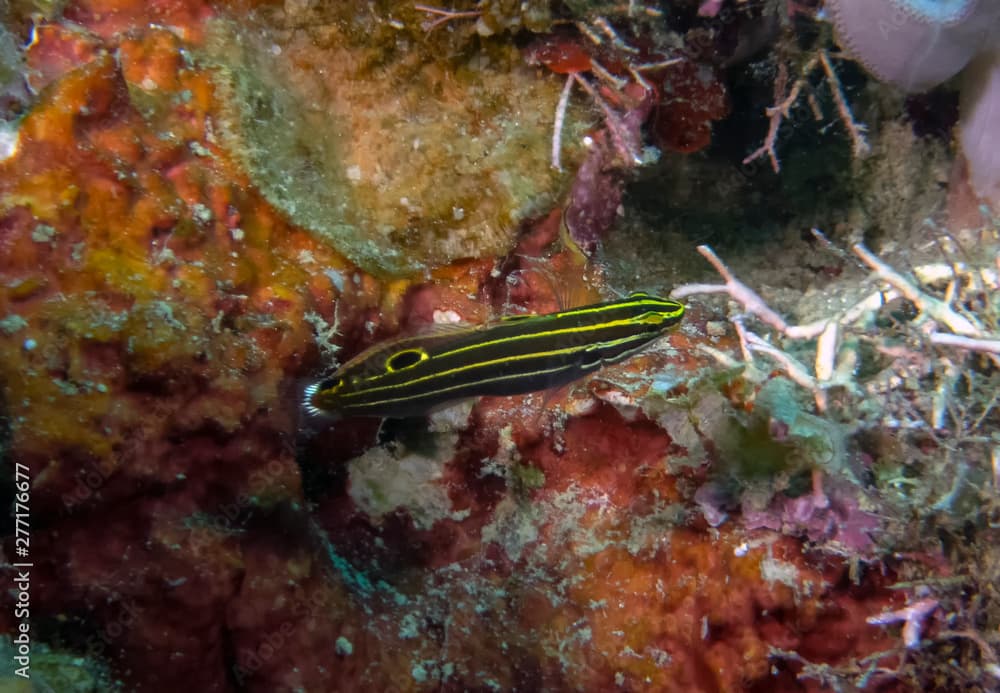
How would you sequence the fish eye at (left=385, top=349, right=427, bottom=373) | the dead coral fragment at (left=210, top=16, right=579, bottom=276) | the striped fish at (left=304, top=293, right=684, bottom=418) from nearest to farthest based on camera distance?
the striped fish at (left=304, top=293, right=684, bottom=418), the fish eye at (left=385, top=349, right=427, bottom=373), the dead coral fragment at (left=210, top=16, right=579, bottom=276)

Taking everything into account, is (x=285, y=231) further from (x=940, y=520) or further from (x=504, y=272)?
(x=940, y=520)

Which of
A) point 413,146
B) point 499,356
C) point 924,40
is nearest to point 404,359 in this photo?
point 499,356

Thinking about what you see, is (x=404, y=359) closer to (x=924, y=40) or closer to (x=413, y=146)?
(x=413, y=146)

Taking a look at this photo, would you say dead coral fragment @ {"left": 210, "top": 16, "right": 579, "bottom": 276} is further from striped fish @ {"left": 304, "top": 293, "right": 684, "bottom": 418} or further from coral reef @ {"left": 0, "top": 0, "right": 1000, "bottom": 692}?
striped fish @ {"left": 304, "top": 293, "right": 684, "bottom": 418}

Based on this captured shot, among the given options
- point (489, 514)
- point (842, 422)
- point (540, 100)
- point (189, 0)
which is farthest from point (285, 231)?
point (842, 422)

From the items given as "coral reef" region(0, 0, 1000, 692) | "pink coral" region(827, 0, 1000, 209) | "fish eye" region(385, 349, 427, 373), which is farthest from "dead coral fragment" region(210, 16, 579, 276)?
"pink coral" region(827, 0, 1000, 209)

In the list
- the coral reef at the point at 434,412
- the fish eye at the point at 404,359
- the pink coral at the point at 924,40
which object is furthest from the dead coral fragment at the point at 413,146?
the pink coral at the point at 924,40

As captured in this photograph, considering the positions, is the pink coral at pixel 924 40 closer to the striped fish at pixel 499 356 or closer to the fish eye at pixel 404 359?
the striped fish at pixel 499 356

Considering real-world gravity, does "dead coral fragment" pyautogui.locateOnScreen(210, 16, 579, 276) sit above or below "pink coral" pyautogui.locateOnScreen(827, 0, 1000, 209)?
below
